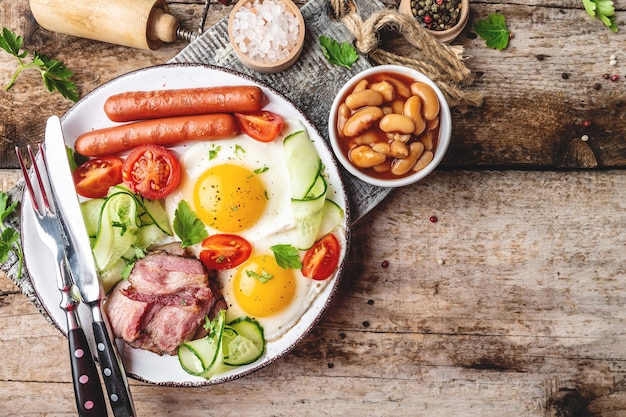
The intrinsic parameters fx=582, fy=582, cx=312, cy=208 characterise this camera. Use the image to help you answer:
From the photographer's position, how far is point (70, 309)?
11.1ft

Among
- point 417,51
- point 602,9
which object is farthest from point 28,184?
point 602,9

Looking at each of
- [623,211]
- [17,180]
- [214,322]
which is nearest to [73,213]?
[17,180]

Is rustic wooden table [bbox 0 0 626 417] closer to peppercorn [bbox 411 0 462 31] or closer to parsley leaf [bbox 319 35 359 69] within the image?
peppercorn [bbox 411 0 462 31]

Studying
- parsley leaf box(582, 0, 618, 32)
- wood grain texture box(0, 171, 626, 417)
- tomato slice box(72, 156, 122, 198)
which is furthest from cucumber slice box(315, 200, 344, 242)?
parsley leaf box(582, 0, 618, 32)

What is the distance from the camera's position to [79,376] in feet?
10.8

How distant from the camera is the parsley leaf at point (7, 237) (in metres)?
3.56

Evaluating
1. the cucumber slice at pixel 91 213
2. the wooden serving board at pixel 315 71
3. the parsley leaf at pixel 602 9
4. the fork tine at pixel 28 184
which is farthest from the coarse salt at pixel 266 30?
the parsley leaf at pixel 602 9

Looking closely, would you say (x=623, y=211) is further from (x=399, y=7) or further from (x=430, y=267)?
(x=399, y=7)

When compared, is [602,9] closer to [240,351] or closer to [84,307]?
[240,351]

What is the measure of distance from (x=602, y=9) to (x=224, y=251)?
2902 mm

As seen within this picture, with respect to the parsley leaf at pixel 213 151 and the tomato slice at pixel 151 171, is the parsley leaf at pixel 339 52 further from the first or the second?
the tomato slice at pixel 151 171

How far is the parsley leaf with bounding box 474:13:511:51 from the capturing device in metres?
3.84

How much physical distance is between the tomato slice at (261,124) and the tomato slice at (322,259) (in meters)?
0.70

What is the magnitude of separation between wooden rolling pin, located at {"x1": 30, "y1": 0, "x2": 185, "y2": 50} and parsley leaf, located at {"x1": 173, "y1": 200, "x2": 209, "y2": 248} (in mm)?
1105
